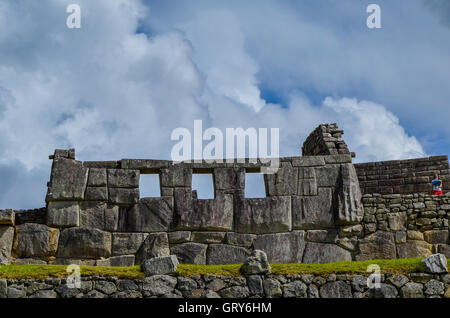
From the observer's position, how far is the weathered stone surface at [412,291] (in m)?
9.40

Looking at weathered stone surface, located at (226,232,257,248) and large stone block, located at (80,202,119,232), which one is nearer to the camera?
weathered stone surface, located at (226,232,257,248)

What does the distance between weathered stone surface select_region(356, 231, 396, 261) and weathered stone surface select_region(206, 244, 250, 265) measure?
2.47 meters

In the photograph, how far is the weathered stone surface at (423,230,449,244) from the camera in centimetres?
1318

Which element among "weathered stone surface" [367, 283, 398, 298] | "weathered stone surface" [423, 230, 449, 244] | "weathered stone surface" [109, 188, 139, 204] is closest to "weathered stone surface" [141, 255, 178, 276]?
"weathered stone surface" [367, 283, 398, 298]

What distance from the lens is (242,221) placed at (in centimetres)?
1319

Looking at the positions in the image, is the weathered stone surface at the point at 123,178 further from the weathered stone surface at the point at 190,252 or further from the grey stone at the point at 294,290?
the grey stone at the point at 294,290

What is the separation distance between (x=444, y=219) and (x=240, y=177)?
4.56 meters

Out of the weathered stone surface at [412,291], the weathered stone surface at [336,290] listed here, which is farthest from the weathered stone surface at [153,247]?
the weathered stone surface at [412,291]

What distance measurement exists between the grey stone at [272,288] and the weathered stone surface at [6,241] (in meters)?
5.96

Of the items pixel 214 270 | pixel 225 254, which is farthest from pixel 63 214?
pixel 214 270

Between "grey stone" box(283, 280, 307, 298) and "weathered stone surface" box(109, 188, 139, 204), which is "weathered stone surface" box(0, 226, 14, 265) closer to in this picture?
"weathered stone surface" box(109, 188, 139, 204)

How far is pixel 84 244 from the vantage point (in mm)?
12930
